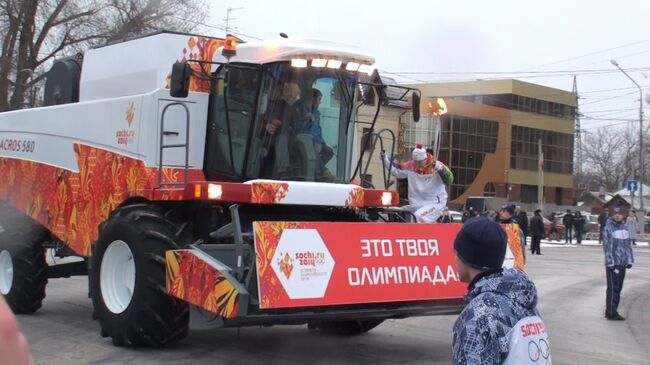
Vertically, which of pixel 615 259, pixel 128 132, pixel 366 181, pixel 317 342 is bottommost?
pixel 317 342

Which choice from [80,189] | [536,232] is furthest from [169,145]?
[536,232]

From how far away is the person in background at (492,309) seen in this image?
2912 millimetres

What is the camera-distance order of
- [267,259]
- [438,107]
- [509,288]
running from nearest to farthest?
[509,288] < [267,259] < [438,107]

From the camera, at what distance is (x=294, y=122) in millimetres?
8312

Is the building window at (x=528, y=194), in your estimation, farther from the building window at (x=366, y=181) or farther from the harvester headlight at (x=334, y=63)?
the harvester headlight at (x=334, y=63)

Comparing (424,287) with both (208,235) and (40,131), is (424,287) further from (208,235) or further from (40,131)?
(40,131)

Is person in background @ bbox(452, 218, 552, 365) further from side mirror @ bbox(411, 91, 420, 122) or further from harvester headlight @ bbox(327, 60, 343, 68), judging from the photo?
side mirror @ bbox(411, 91, 420, 122)

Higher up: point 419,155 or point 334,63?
point 334,63

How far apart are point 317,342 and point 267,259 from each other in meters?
2.62

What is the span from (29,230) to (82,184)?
1.85 m

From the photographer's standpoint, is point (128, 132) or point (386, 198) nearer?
point (128, 132)

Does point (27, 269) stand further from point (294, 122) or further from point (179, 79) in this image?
point (294, 122)

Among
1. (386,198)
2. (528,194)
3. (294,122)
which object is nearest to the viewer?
(294,122)

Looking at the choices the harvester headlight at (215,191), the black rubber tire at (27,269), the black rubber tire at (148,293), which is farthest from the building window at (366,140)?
the black rubber tire at (27,269)
